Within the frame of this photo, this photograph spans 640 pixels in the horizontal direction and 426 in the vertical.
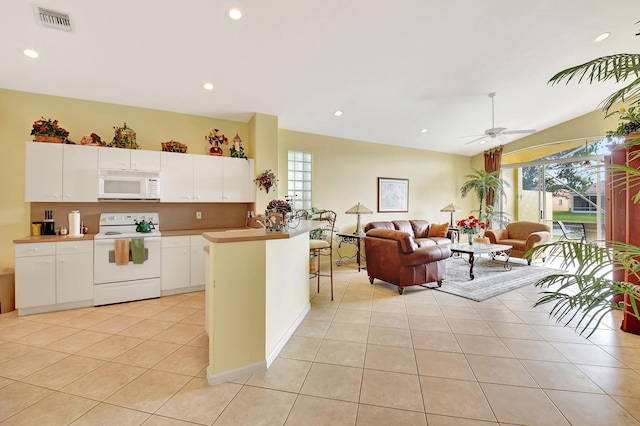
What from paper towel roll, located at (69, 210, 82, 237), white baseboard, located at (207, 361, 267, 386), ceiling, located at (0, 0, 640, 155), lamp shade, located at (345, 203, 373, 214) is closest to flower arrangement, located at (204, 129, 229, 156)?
ceiling, located at (0, 0, 640, 155)

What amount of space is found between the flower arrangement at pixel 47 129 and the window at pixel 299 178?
326 centimetres

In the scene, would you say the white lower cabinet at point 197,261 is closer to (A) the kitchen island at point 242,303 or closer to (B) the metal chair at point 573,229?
(A) the kitchen island at point 242,303

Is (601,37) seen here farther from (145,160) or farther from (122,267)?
(122,267)

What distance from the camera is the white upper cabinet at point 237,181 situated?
4312 millimetres

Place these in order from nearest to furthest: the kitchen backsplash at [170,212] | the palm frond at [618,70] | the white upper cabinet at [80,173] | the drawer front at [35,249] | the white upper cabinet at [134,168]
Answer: the palm frond at [618,70]
the drawer front at [35,249]
the white upper cabinet at [134,168]
the white upper cabinet at [80,173]
the kitchen backsplash at [170,212]

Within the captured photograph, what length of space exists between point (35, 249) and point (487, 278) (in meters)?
6.42

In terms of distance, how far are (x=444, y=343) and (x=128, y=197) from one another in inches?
166

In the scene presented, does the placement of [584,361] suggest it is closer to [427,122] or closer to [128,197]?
[427,122]

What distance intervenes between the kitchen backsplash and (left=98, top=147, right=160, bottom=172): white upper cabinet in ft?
1.95

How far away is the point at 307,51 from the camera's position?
3.09 metres

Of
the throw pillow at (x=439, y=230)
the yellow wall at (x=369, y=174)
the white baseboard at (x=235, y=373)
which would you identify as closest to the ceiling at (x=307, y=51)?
the yellow wall at (x=369, y=174)

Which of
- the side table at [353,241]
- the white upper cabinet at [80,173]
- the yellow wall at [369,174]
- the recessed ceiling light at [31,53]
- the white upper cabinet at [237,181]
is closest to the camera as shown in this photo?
the recessed ceiling light at [31,53]

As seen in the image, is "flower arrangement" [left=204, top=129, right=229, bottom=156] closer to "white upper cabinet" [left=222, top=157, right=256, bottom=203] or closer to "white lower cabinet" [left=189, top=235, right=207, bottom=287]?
"white upper cabinet" [left=222, top=157, right=256, bottom=203]

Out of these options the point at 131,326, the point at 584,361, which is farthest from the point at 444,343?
the point at 131,326
